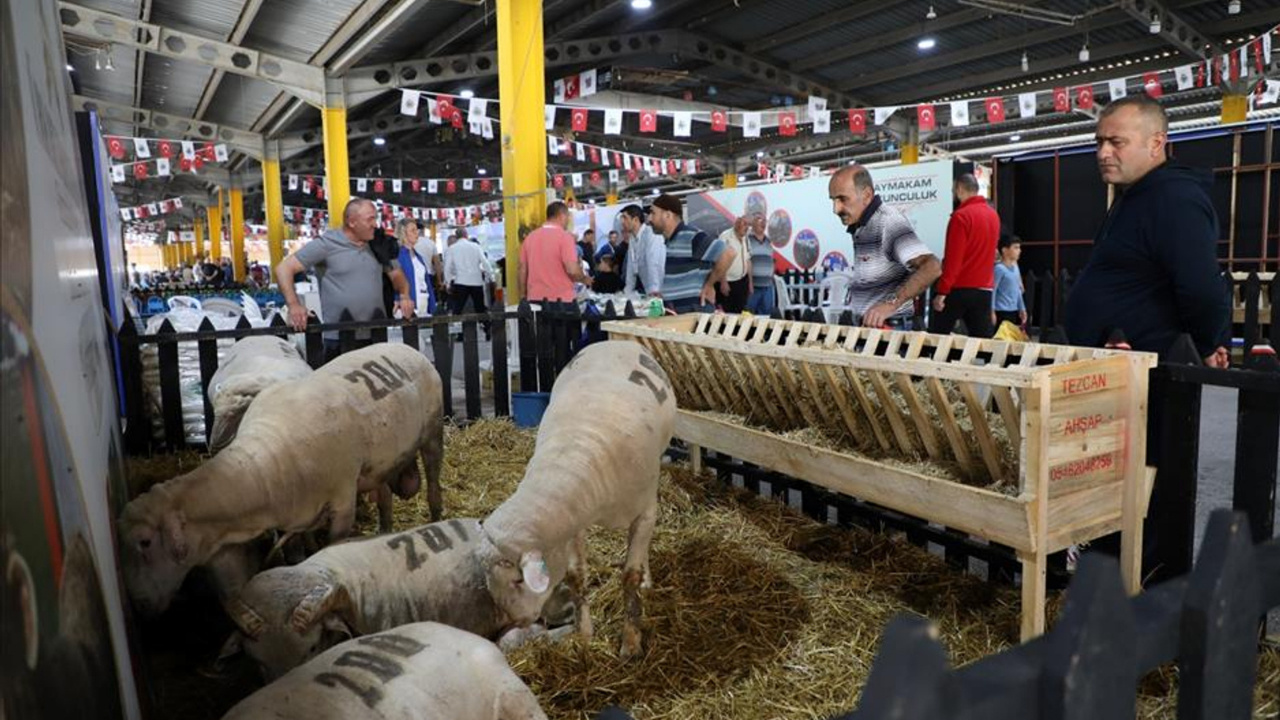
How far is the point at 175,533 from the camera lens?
8.02 ft

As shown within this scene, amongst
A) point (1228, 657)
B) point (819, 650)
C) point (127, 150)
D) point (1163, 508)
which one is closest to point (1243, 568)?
point (1228, 657)

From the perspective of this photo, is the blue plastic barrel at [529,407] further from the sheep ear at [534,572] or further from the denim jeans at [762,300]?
the sheep ear at [534,572]

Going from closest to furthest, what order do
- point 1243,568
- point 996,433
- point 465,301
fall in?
point 1243,568, point 996,433, point 465,301

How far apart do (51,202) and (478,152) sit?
1023 inches

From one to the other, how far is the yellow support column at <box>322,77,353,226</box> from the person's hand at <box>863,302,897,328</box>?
13.0 m

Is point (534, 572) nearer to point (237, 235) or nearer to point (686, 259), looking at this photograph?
point (686, 259)

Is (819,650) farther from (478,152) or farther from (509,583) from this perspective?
(478,152)

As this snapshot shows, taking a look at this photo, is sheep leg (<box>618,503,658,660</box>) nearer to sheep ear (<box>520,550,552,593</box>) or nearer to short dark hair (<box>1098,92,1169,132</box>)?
sheep ear (<box>520,550,552,593</box>)

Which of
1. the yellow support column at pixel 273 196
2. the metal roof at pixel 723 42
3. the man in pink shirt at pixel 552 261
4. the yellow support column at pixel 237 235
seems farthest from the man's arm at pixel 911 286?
the yellow support column at pixel 237 235

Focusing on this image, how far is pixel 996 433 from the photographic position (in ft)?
10.2


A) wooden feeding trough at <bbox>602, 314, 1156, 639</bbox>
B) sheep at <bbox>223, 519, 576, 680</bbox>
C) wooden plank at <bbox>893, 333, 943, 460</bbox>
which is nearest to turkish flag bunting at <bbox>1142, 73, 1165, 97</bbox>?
wooden feeding trough at <bbox>602, 314, 1156, 639</bbox>

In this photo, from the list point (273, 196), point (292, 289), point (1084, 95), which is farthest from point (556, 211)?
point (273, 196)

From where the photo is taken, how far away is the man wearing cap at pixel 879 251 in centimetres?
417

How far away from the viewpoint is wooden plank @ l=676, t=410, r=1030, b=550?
264 centimetres
